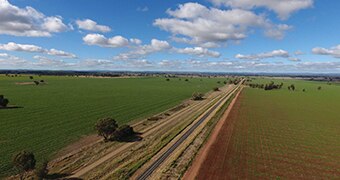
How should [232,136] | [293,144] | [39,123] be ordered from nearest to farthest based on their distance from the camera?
[293,144] < [232,136] < [39,123]

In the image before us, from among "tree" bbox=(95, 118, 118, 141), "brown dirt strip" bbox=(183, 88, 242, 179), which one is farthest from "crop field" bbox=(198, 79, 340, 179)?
"tree" bbox=(95, 118, 118, 141)

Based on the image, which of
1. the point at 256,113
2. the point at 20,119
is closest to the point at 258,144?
the point at 256,113

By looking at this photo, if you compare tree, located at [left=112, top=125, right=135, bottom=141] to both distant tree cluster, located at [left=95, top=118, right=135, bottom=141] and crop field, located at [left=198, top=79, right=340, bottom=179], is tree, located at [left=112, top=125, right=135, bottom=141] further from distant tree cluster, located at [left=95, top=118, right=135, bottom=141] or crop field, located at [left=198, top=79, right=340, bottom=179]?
crop field, located at [left=198, top=79, right=340, bottom=179]

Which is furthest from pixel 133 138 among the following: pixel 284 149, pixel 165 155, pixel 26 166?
pixel 284 149

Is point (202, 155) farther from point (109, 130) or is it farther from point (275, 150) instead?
point (109, 130)

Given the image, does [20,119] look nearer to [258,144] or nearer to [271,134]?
[258,144]

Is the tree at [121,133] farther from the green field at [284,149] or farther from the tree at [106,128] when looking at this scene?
the green field at [284,149]

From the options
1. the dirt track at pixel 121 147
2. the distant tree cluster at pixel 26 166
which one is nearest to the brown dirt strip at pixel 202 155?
the dirt track at pixel 121 147

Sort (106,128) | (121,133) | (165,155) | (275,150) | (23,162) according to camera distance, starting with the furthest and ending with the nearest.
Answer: (121,133) < (106,128) < (275,150) < (165,155) < (23,162)
